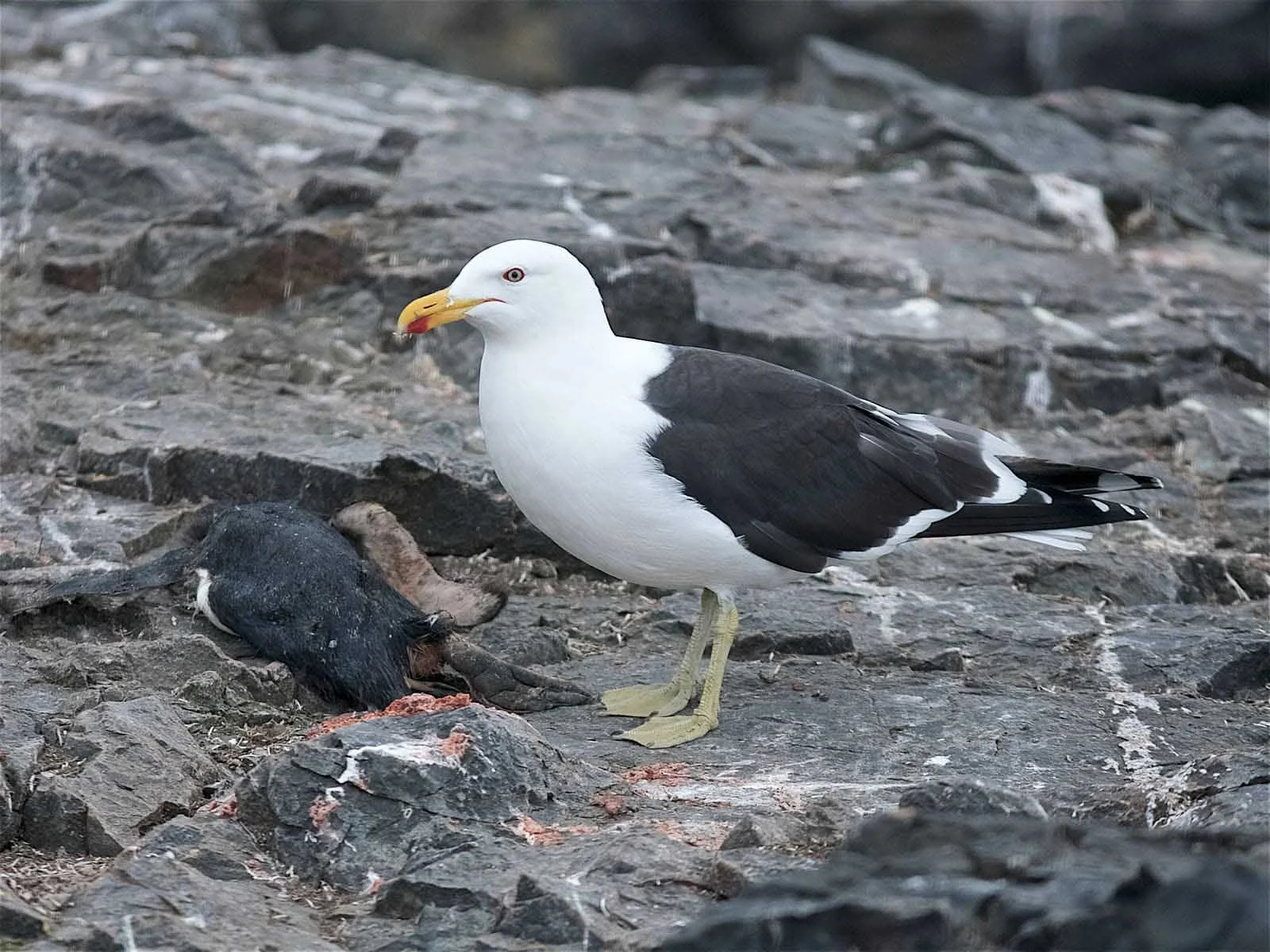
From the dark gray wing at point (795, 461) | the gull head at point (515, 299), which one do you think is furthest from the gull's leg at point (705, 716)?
the gull head at point (515, 299)

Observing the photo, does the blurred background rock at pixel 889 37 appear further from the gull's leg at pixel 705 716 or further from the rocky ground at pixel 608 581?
the gull's leg at pixel 705 716

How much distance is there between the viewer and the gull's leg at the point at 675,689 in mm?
5578

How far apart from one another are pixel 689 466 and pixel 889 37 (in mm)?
12731

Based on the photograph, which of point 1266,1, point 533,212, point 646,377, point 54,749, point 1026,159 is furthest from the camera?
point 1266,1

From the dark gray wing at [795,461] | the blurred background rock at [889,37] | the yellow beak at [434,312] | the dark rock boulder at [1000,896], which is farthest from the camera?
the blurred background rock at [889,37]

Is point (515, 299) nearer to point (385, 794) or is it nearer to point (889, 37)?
point (385, 794)

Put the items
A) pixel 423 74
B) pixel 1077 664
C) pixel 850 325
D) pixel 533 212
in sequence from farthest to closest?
1. pixel 423 74
2. pixel 533 212
3. pixel 850 325
4. pixel 1077 664

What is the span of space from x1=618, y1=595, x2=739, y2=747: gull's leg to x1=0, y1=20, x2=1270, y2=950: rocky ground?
0.08m

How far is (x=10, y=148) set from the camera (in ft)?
29.7

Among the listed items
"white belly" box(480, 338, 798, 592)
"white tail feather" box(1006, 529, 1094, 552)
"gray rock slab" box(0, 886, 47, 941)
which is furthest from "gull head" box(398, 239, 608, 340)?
"gray rock slab" box(0, 886, 47, 941)

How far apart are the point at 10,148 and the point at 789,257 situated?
4.05m

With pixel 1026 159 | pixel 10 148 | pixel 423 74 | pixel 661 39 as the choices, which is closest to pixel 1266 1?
pixel 661 39

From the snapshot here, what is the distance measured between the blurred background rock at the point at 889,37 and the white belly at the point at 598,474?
12091 millimetres

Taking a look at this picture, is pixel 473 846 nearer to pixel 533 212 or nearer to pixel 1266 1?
pixel 533 212
